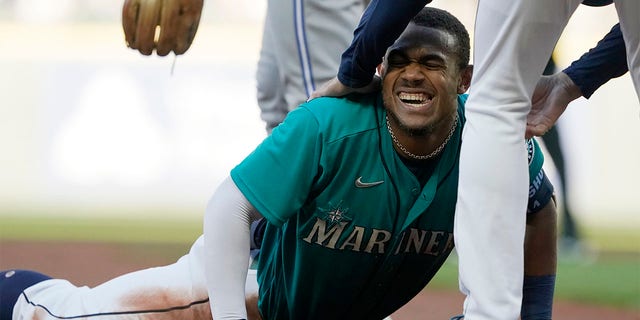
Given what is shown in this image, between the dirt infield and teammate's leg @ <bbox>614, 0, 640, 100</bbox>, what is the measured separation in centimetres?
243

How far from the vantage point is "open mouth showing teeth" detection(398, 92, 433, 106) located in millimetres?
3039

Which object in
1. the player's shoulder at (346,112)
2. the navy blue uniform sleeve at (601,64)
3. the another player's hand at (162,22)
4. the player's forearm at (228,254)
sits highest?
the another player's hand at (162,22)

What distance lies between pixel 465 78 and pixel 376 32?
41 centimetres

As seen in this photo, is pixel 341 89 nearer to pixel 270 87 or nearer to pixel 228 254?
pixel 228 254

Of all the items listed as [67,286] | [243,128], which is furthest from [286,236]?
[243,128]

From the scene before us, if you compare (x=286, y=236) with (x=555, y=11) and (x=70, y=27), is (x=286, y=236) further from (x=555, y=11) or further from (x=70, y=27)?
(x=70, y=27)

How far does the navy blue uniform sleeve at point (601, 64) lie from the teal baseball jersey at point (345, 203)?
261mm

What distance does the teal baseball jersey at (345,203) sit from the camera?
3061 millimetres

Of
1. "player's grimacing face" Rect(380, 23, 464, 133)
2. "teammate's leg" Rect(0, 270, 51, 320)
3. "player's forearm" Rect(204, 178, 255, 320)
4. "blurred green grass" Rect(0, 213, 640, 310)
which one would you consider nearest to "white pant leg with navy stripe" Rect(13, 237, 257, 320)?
"teammate's leg" Rect(0, 270, 51, 320)

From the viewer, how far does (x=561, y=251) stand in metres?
6.29

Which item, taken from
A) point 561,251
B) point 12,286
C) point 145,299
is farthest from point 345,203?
point 561,251

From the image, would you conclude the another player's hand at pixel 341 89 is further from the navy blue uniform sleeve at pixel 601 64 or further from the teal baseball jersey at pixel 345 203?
the navy blue uniform sleeve at pixel 601 64

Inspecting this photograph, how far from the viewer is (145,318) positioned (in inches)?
142

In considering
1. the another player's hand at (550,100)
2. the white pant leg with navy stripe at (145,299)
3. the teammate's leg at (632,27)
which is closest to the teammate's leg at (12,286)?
the white pant leg with navy stripe at (145,299)
